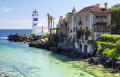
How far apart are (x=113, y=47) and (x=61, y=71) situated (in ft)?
33.6

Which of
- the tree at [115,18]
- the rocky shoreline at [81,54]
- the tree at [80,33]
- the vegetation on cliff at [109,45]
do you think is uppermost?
the tree at [115,18]

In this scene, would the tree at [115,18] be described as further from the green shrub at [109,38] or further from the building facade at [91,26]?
the green shrub at [109,38]

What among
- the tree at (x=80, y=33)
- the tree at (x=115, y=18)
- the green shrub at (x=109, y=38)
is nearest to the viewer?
the green shrub at (x=109, y=38)

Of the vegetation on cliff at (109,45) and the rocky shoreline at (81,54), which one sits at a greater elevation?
the vegetation on cliff at (109,45)

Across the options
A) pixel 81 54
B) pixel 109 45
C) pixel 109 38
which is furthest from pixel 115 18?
pixel 109 45

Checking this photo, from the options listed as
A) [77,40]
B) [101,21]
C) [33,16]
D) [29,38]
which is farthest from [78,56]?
[33,16]

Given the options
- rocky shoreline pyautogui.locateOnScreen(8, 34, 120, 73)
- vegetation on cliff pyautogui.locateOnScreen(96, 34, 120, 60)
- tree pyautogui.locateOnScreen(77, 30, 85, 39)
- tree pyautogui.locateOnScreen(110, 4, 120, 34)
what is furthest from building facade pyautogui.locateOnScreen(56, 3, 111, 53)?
tree pyautogui.locateOnScreen(110, 4, 120, 34)

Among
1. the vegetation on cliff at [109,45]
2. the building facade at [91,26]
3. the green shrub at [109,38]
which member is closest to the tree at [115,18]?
the building facade at [91,26]

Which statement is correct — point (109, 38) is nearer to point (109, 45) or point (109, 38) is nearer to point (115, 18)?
point (109, 45)

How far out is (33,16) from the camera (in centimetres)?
9181

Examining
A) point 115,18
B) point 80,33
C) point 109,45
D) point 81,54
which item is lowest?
point 81,54

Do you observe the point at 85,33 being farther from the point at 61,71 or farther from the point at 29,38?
the point at 29,38

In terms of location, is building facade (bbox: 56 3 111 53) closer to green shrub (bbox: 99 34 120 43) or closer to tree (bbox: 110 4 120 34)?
green shrub (bbox: 99 34 120 43)

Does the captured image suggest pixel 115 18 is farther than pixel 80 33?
Yes
